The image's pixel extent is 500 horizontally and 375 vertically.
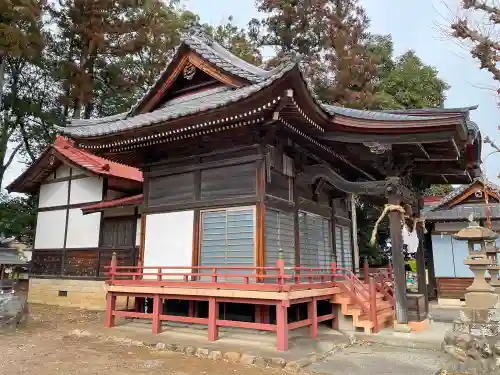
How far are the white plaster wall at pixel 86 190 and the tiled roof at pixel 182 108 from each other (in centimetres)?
476

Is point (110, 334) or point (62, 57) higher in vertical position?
point (62, 57)

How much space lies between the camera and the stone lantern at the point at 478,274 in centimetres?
522

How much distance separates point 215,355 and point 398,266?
467cm

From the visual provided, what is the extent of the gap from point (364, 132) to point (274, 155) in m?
2.22

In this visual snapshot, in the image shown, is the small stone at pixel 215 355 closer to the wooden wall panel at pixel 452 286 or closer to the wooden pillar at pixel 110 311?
the wooden pillar at pixel 110 311

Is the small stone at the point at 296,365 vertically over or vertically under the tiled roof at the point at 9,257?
under

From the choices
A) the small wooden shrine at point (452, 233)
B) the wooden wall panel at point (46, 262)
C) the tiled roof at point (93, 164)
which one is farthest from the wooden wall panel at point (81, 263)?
the small wooden shrine at point (452, 233)

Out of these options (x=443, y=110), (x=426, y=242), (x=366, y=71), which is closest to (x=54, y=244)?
(x=443, y=110)

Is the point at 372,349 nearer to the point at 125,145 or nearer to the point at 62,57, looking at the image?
the point at 125,145

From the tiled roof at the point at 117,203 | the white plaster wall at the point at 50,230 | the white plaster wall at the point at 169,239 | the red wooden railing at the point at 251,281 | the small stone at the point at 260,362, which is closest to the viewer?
the small stone at the point at 260,362

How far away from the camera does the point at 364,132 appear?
887 cm

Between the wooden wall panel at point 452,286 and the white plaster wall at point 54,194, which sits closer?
the white plaster wall at point 54,194

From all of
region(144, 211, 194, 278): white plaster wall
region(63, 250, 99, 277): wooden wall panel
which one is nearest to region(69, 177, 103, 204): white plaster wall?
region(63, 250, 99, 277): wooden wall panel

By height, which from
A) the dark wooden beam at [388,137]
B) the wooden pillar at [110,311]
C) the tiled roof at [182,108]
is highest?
the tiled roof at [182,108]
